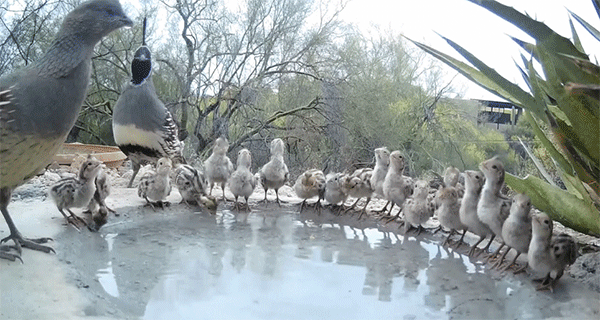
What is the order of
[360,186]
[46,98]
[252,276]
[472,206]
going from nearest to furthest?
[46,98] → [252,276] → [472,206] → [360,186]

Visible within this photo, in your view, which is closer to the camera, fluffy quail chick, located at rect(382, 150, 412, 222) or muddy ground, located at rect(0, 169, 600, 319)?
muddy ground, located at rect(0, 169, 600, 319)

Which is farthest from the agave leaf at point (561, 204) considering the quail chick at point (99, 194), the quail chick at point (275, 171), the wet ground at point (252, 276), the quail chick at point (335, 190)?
the quail chick at point (99, 194)

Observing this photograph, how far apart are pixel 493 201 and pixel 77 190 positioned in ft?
4.57

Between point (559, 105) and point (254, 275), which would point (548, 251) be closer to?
point (559, 105)

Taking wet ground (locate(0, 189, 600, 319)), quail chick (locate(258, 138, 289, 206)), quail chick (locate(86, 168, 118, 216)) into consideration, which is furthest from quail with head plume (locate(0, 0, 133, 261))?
quail chick (locate(258, 138, 289, 206))

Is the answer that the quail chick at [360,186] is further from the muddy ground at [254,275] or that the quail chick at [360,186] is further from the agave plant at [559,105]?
the agave plant at [559,105]

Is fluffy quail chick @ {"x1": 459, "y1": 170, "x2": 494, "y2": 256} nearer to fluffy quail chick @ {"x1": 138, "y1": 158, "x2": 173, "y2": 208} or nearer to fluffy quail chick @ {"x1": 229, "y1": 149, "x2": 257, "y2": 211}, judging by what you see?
fluffy quail chick @ {"x1": 229, "y1": 149, "x2": 257, "y2": 211}

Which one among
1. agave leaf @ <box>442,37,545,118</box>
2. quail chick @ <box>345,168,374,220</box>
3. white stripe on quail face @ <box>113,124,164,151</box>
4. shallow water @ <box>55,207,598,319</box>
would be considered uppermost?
agave leaf @ <box>442,37,545,118</box>

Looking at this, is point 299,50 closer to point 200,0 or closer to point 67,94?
point 200,0

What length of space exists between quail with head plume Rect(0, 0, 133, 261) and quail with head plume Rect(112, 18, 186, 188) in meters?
0.97

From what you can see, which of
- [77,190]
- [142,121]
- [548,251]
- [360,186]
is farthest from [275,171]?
[548,251]

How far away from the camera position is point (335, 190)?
7.45 ft

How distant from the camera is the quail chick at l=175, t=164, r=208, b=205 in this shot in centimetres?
Result: 220

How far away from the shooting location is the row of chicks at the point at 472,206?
55.0 inches
